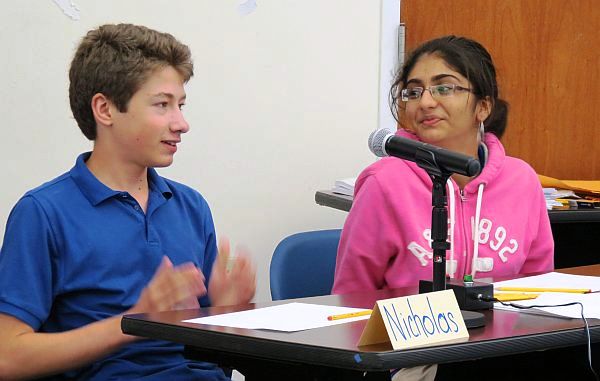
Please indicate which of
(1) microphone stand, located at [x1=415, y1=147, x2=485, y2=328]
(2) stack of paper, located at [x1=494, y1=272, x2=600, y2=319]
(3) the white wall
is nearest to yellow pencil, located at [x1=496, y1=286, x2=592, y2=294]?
(2) stack of paper, located at [x1=494, y1=272, x2=600, y2=319]

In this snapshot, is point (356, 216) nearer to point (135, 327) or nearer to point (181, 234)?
point (181, 234)

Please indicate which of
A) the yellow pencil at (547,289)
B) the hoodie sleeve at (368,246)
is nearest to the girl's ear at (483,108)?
the hoodie sleeve at (368,246)

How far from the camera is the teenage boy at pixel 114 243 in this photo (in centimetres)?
170

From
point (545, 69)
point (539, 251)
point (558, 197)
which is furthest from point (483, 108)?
point (545, 69)

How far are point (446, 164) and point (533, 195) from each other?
962 millimetres

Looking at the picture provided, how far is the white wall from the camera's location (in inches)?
116

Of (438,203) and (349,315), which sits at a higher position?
(438,203)

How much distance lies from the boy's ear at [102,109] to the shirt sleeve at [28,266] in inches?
9.7

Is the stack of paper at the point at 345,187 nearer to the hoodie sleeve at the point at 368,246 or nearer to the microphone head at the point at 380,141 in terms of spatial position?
the hoodie sleeve at the point at 368,246

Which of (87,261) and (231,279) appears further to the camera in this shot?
(231,279)

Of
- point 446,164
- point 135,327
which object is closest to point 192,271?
point 135,327

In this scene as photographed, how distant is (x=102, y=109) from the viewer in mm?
1939

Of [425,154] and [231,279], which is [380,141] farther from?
[231,279]

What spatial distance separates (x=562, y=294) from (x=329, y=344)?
2.33 feet
